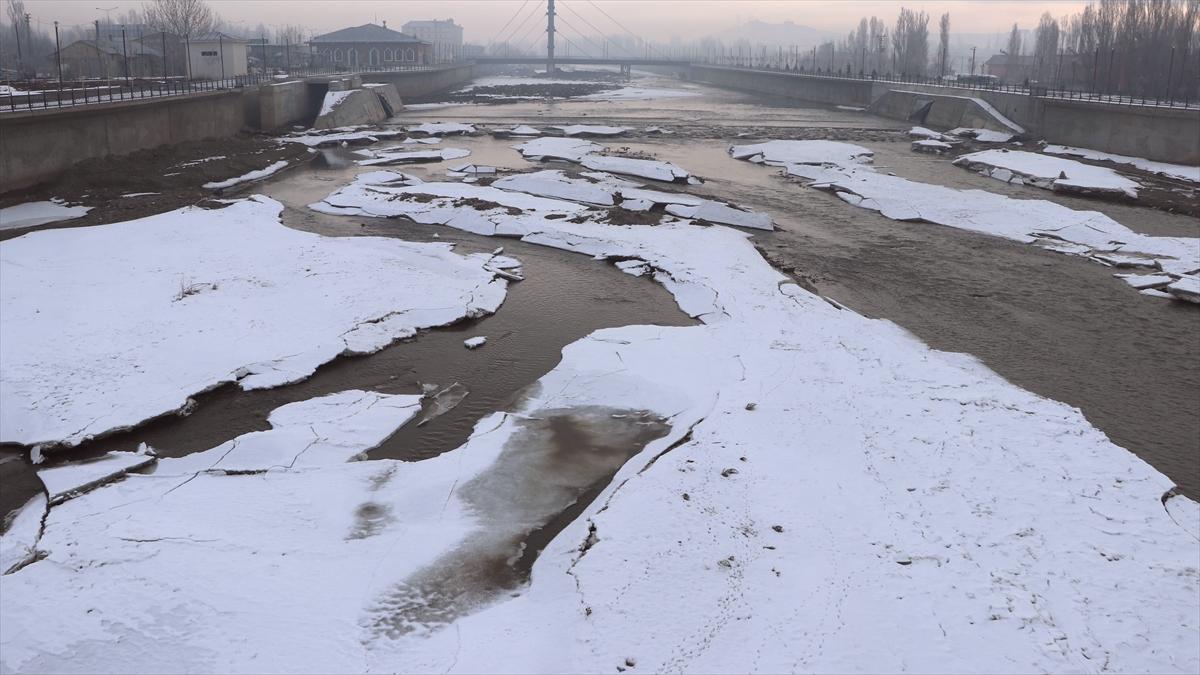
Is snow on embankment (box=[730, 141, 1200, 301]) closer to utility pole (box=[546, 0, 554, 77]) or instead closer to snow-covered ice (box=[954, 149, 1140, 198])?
snow-covered ice (box=[954, 149, 1140, 198])

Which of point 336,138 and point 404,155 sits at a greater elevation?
point 336,138

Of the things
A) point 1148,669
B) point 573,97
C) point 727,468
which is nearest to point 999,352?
point 727,468

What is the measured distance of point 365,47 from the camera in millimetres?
92938

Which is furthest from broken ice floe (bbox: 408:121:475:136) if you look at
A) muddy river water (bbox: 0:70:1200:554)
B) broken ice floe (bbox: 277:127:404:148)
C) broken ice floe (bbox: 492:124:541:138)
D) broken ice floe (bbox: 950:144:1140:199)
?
broken ice floe (bbox: 950:144:1140:199)

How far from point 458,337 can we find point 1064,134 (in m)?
30.4

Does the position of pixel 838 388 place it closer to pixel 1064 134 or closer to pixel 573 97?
pixel 1064 134

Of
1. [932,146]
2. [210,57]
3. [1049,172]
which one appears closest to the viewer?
[1049,172]

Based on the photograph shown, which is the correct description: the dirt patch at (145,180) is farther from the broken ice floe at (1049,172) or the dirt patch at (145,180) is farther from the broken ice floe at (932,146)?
the broken ice floe at (932,146)

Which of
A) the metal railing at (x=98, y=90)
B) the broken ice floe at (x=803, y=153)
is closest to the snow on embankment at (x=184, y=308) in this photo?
the metal railing at (x=98, y=90)

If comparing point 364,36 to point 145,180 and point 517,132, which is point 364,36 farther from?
point 145,180

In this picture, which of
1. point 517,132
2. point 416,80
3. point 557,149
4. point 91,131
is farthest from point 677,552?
point 416,80

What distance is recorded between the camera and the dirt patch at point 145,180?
20.4 meters

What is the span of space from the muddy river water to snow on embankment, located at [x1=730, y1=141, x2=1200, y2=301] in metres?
0.67

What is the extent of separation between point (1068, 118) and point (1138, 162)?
565 cm
